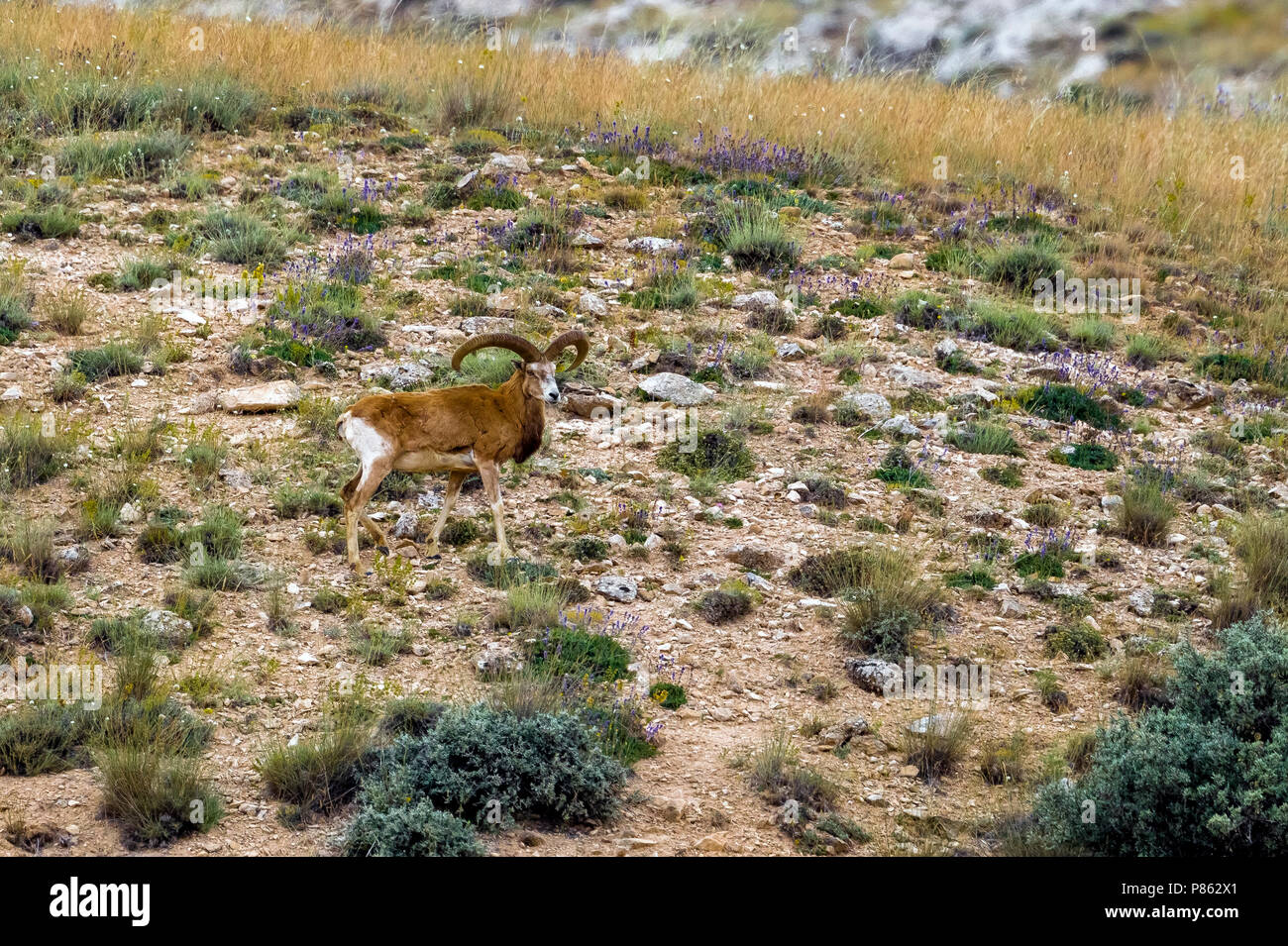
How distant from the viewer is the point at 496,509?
29.2 feet

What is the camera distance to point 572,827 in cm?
638

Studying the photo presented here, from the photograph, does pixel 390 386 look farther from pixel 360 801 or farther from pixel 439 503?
pixel 360 801

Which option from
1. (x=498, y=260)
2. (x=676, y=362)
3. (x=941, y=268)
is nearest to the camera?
(x=676, y=362)

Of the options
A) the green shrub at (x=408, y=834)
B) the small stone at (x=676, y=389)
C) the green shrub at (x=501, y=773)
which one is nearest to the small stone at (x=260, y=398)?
the small stone at (x=676, y=389)

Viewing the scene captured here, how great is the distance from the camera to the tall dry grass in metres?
16.4

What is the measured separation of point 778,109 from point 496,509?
10.6 metres

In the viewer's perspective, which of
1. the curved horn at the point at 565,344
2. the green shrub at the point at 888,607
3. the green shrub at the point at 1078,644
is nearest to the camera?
the green shrub at the point at 888,607

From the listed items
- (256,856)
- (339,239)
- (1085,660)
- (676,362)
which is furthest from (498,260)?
(256,856)

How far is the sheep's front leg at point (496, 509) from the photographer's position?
28.9ft

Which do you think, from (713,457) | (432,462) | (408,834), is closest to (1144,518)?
(713,457)

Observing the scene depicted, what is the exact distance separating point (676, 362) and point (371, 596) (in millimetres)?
4661

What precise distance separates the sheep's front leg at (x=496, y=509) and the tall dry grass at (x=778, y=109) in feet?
30.5

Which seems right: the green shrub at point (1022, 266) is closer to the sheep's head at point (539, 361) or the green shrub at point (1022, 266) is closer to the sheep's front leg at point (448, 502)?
the sheep's head at point (539, 361)

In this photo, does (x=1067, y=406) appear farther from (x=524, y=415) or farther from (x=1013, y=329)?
(x=524, y=415)
